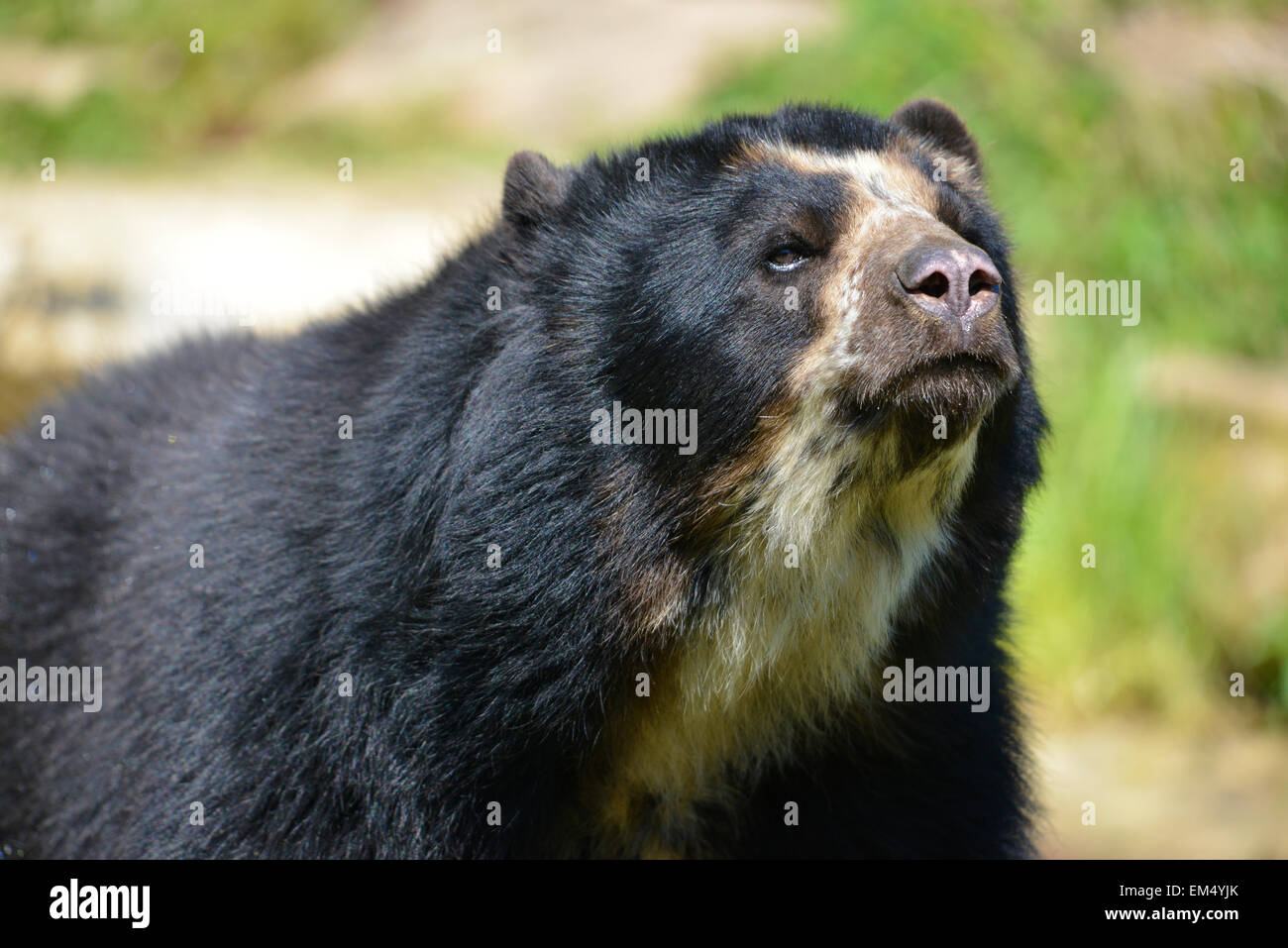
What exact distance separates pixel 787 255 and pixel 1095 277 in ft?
21.8

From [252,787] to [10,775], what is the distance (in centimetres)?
134

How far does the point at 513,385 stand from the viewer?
3740mm

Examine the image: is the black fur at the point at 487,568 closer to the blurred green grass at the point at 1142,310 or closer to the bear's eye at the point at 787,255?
the bear's eye at the point at 787,255

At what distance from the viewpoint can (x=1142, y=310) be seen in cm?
950

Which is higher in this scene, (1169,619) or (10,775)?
(1169,619)

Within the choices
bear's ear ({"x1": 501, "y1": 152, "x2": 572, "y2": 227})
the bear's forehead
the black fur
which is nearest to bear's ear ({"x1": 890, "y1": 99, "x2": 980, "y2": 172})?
the black fur

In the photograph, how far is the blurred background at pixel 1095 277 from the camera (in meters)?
8.76

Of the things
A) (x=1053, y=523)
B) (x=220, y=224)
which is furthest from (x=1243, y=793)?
(x=220, y=224)

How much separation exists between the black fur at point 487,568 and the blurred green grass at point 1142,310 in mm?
4221

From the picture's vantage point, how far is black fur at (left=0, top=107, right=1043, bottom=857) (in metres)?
3.67

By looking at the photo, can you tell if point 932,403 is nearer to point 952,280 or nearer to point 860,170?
point 952,280

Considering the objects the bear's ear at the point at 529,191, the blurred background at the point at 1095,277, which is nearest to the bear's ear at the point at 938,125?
the bear's ear at the point at 529,191

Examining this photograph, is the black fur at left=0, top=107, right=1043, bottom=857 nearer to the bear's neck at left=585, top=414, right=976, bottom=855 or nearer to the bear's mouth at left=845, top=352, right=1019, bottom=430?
the bear's neck at left=585, top=414, right=976, bottom=855
